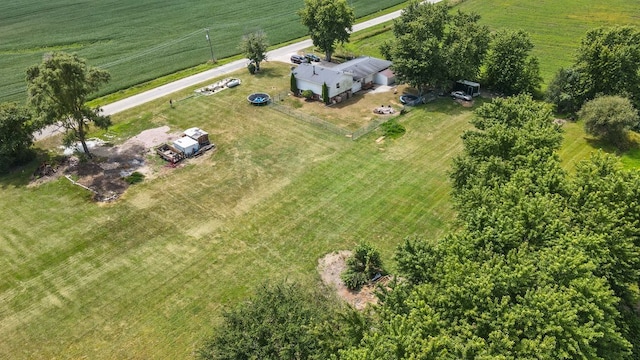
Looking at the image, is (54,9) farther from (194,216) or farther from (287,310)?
(287,310)

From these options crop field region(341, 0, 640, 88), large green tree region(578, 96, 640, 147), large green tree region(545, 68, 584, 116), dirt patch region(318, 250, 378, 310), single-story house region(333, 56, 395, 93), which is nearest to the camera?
dirt patch region(318, 250, 378, 310)

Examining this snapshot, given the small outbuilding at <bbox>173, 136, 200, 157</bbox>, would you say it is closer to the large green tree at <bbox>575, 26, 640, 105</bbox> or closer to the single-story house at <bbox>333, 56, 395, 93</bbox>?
the single-story house at <bbox>333, 56, 395, 93</bbox>

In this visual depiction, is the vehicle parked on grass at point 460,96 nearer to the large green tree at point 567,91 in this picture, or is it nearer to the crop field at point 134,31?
the large green tree at point 567,91

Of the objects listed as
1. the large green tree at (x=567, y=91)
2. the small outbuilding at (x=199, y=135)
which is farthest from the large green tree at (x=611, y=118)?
the small outbuilding at (x=199, y=135)

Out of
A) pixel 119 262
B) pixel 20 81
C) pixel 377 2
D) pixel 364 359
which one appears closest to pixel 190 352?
pixel 119 262

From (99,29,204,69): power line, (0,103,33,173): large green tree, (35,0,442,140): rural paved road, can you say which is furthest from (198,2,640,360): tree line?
(99,29,204,69): power line

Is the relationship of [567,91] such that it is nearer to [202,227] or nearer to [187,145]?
[187,145]
